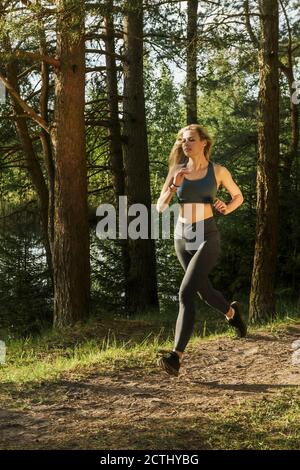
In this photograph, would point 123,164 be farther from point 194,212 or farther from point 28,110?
point 194,212

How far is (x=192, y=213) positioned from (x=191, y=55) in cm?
425

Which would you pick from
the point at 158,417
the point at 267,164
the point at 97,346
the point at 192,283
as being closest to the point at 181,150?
the point at 192,283

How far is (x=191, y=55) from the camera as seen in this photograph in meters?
9.30

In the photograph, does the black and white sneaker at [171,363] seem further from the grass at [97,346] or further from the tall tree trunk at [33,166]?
the tall tree trunk at [33,166]

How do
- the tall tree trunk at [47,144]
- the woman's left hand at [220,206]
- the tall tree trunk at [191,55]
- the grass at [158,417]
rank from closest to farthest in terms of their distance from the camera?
1. the grass at [158,417]
2. the woman's left hand at [220,206]
3. the tall tree trunk at [191,55]
4. the tall tree trunk at [47,144]

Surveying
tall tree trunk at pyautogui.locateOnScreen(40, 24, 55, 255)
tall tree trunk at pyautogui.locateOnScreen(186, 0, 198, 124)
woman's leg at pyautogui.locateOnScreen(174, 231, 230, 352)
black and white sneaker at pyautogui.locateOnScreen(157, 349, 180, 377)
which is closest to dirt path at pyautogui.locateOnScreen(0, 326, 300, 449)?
black and white sneaker at pyautogui.locateOnScreen(157, 349, 180, 377)

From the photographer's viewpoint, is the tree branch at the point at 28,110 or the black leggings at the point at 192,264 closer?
the black leggings at the point at 192,264

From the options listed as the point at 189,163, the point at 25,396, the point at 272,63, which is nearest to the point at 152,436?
the point at 25,396

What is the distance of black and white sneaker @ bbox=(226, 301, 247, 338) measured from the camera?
6.91 m

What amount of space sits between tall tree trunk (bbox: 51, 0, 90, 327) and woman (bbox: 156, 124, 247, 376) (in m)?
4.65

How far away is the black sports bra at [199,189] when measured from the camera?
5.78 meters

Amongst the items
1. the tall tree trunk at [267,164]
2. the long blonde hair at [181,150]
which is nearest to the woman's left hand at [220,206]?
the long blonde hair at [181,150]
